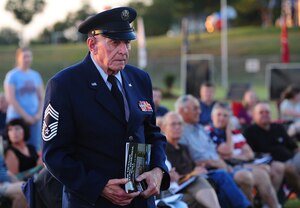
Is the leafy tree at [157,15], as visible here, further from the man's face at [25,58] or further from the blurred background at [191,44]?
the man's face at [25,58]

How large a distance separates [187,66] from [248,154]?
15366 mm

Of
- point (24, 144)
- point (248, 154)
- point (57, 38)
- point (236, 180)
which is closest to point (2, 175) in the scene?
point (24, 144)

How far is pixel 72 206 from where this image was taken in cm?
334

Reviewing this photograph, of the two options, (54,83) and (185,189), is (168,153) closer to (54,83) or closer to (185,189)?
(185,189)

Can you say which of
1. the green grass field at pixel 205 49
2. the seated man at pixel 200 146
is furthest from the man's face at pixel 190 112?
the green grass field at pixel 205 49

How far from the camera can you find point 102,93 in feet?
10.9

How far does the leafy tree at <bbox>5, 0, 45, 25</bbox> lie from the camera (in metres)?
57.3

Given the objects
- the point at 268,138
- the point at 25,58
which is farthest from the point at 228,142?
the point at 25,58

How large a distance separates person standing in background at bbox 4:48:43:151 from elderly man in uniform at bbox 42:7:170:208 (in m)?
5.75

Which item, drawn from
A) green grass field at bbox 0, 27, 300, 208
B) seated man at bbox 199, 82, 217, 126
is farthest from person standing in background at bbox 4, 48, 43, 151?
green grass field at bbox 0, 27, 300, 208

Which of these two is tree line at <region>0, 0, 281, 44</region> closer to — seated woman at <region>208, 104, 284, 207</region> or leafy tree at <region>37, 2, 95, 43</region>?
leafy tree at <region>37, 2, 95, 43</region>

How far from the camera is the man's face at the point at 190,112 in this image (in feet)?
25.1

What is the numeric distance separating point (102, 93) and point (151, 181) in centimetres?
50

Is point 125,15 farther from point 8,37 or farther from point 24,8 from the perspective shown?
point 8,37
